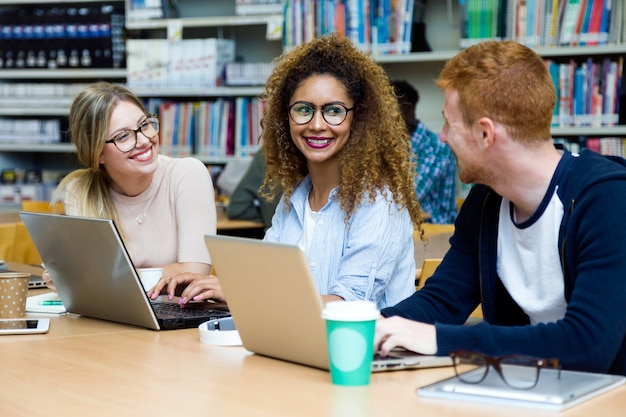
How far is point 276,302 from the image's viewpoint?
1.53 meters

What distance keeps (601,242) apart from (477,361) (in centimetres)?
35

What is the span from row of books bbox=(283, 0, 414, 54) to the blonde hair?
94.5 inches

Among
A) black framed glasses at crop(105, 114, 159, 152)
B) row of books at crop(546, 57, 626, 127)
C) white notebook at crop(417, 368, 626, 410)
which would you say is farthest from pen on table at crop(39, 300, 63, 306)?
row of books at crop(546, 57, 626, 127)

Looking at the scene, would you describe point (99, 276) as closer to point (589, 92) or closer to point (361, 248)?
point (361, 248)

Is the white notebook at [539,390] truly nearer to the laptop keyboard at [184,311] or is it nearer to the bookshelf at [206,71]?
the laptop keyboard at [184,311]

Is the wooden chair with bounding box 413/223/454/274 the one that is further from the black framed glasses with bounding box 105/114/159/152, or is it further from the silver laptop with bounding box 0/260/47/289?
the silver laptop with bounding box 0/260/47/289

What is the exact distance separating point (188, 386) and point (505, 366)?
1.57 feet

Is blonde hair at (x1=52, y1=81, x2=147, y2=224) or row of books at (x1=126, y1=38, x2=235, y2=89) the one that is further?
row of books at (x1=126, y1=38, x2=235, y2=89)

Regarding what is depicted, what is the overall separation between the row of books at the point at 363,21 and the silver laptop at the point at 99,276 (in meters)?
2.93

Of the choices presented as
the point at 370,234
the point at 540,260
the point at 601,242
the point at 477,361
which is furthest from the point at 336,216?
the point at 477,361

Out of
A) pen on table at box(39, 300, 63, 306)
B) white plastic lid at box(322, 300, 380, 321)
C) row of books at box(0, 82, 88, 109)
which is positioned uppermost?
row of books at box(0, 82, 88, 109)

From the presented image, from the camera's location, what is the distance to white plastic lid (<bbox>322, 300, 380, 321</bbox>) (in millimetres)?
1377

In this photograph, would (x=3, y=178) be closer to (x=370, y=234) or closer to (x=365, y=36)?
(x=365, y=36)

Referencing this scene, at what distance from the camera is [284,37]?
5.19 meters
